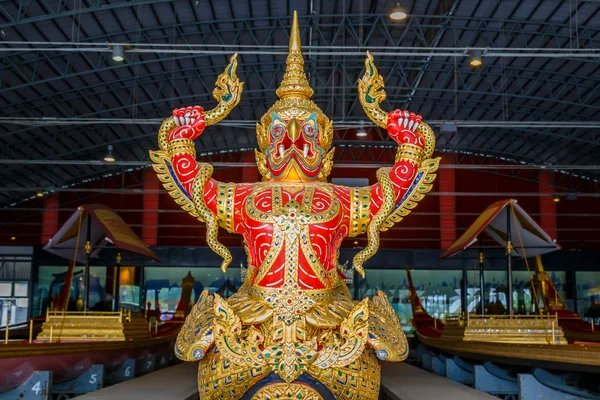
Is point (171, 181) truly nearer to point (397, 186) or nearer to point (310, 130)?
point (310, 130)

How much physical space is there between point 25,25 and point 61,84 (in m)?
3.34

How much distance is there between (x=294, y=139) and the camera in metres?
4.53

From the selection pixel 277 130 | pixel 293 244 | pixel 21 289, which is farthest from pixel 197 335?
pixel 21 289

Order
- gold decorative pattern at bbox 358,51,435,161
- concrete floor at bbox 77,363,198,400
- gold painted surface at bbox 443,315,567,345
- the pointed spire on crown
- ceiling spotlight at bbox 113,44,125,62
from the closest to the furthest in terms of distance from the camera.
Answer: gold decorative pattern at bbox 358,51,435,161
the pointed spire on crown
concrete floor at bbox 77,363,198,400
gold painted surface at bbox 443,315,567,345
ceiling spotlight at bbox 113,44,125,62

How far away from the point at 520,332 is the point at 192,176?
5.86 meters

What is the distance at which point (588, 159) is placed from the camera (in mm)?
25875

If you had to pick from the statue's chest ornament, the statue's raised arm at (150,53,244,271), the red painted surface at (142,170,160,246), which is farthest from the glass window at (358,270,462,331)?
the statue's chest ornament

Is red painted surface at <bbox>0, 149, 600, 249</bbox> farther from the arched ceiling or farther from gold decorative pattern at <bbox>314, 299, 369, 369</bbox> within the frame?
gold decorative pattern at <bbox>314, 299, 369, 369</bbox>

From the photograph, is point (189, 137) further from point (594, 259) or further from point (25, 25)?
point (594, 259)

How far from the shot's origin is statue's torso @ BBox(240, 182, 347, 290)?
425cm

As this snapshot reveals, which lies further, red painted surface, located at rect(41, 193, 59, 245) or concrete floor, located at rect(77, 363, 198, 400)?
red painted surface, located at rect(41, 193, 59, 245)

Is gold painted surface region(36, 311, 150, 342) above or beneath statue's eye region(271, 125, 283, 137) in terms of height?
beneath

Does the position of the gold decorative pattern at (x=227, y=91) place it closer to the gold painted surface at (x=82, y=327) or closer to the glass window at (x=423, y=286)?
the gold painted surface at (x=82, y=327)

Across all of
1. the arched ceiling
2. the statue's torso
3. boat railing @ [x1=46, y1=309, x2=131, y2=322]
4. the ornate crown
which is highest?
the arched ceiling
